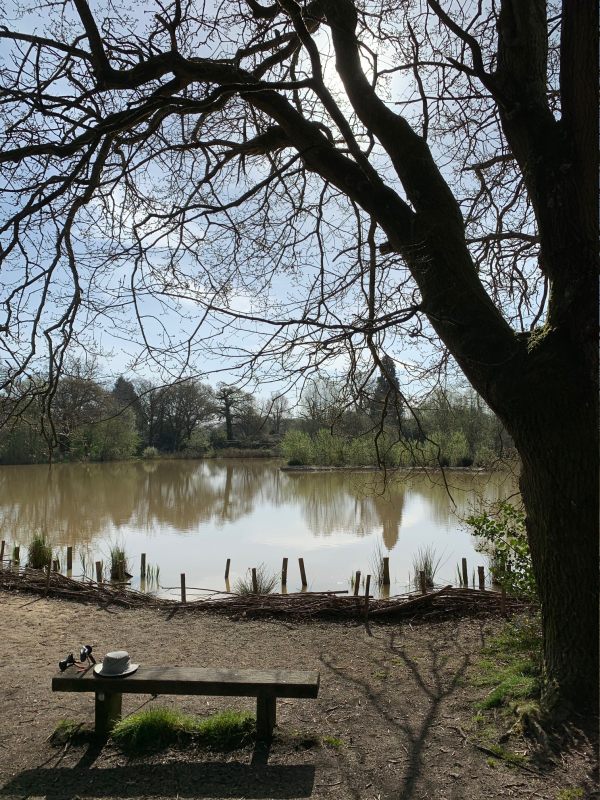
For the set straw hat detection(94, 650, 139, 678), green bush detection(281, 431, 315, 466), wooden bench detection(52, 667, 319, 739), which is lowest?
wooden bench detection(52, 667, 319, 739)

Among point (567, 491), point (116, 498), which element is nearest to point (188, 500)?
point (116, 498)

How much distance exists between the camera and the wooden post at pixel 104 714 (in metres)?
3.70

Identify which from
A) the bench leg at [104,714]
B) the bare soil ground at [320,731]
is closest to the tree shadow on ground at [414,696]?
the bare soil ground at [320,731]

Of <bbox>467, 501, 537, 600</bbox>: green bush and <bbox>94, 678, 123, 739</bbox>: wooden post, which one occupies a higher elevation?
<bbox>467, 501, 537, 600</bbox>: green bush

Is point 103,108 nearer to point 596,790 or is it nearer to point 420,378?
point 420,378

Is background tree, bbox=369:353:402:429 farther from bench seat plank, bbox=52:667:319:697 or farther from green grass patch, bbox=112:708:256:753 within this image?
green grass patch, bbox=112:708:256:753

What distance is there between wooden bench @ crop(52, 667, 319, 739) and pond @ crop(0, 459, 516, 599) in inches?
83.4

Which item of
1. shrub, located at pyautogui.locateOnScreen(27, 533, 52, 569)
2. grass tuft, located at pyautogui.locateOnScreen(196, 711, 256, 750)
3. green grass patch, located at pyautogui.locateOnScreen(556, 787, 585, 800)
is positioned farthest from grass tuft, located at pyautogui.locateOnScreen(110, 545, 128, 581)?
green grass patch, located at pyautogui.locateOnScreen(556, 787, 585, 800)

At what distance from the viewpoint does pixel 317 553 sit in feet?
41.8

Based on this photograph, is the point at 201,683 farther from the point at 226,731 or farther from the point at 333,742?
the point at 333,742

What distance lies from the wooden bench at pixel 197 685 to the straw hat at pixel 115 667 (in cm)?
3

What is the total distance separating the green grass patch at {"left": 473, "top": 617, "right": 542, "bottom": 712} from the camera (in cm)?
387

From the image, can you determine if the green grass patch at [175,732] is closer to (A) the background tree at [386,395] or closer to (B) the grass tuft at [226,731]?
(B) the grass tuft at [226,731]

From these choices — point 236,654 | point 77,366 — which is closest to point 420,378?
point 77,366
